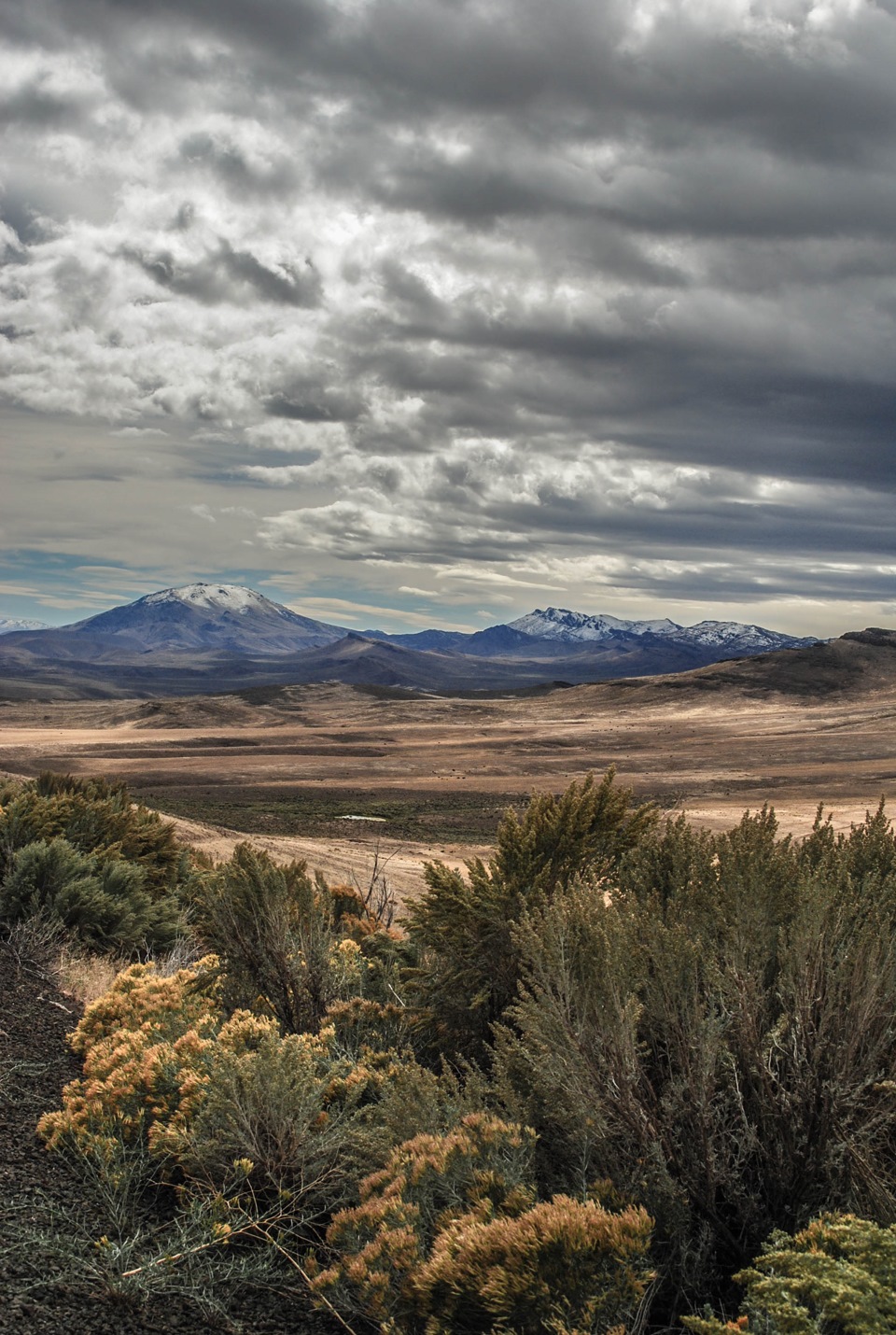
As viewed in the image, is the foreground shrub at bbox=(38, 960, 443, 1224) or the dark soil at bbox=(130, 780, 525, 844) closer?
the foreground shrub at bbox=(38, 960, 443, 1224)

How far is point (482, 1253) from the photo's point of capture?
3197 mm

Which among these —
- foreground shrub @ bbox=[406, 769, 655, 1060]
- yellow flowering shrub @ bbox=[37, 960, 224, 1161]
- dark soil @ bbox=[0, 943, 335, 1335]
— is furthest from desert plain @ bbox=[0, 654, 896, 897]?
dark soil @ bbox=[0, 943, 335, 1335]

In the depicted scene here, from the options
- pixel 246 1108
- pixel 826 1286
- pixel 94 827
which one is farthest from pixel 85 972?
pixel 826 1286

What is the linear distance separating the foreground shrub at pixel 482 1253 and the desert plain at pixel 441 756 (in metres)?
6.93

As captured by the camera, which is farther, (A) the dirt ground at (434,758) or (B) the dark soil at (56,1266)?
(A) the dirt ground at (434,758)

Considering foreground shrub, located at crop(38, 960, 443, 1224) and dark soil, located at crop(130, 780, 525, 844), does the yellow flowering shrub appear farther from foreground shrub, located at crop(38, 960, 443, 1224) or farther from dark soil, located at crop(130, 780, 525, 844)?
dark soil, located at crop(130, 780, 525, 844)

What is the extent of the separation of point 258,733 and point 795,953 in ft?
341

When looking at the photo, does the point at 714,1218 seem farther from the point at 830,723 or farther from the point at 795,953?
the point at 830,723

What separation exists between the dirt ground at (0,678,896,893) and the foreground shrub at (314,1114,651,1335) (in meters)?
10.8

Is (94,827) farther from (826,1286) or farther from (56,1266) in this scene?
(826,1286)

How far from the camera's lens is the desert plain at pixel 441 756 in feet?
136

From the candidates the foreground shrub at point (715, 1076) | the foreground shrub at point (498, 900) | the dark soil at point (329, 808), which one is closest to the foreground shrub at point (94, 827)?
the foreground shrub at point (498, 900)

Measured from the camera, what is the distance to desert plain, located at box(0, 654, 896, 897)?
1629 inches

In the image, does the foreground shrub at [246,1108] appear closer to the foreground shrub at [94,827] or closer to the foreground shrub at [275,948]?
the foreground shrub at [275,948]
